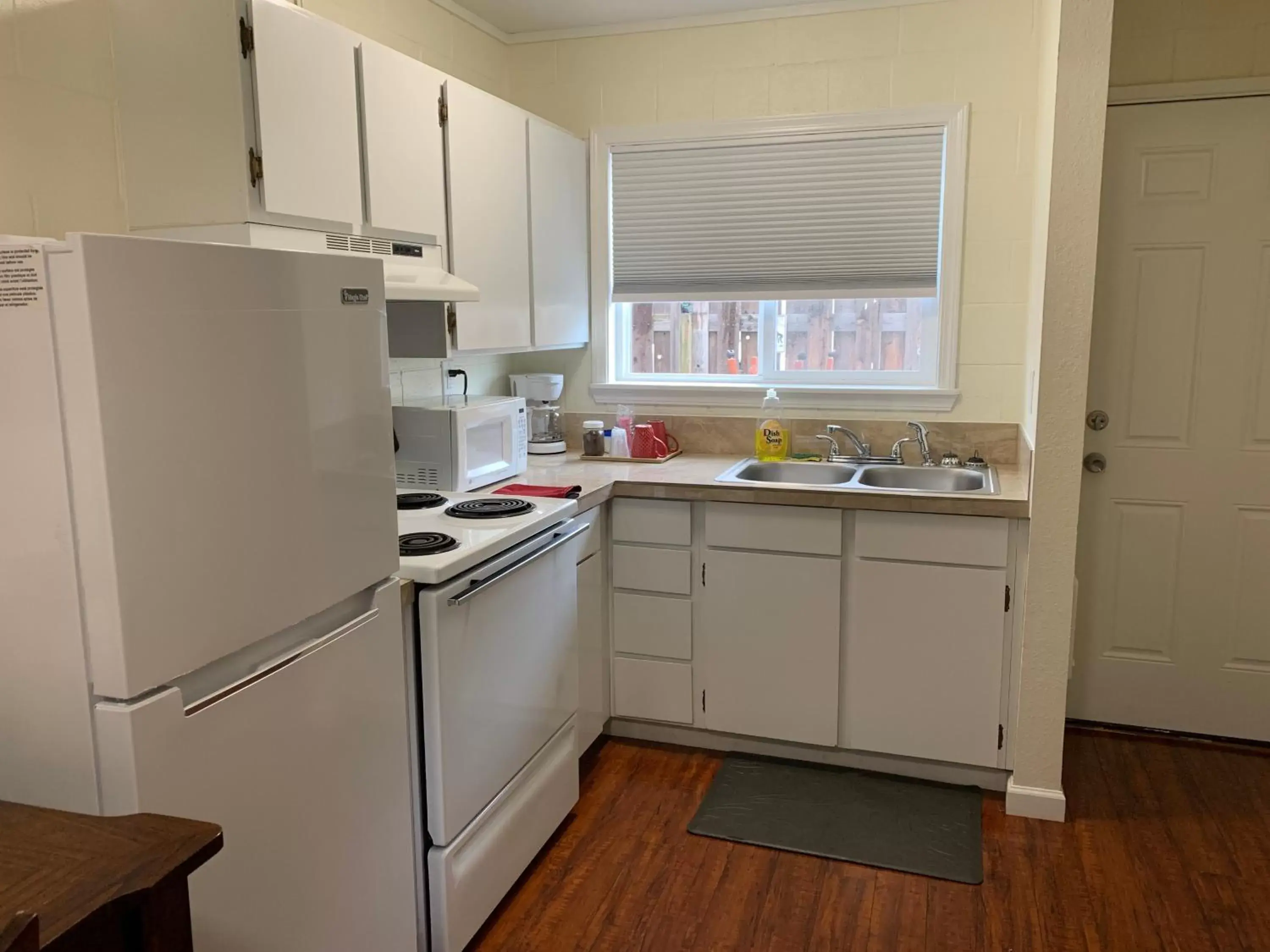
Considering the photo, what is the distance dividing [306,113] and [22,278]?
1.08 m

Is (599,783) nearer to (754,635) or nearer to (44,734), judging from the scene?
(754,635)

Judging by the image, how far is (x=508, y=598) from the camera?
2.21 meters

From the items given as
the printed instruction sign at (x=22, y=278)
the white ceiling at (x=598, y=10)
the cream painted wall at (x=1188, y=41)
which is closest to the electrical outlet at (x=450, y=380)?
the white ceiling at (x=598, y=10)

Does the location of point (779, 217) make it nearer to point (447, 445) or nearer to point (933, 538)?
point (933, 538)

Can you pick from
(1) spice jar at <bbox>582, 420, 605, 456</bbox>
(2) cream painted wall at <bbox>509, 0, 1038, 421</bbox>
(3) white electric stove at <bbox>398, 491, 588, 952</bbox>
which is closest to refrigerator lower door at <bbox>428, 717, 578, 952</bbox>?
(3) white electric stove at <bbox>398, 491, 588, 952</bbox>

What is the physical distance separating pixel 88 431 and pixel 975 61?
2.93 metres

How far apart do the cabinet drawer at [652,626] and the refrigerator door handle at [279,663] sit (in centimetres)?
139

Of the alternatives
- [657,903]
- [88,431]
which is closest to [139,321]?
[88,431]

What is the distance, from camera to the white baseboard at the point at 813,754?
2.85m

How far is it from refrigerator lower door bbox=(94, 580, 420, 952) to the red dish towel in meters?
0.88

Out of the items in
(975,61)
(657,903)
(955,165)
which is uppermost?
(975,61)

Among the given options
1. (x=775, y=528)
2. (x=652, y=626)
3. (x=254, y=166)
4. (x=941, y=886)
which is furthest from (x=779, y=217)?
(x=941, y=886)

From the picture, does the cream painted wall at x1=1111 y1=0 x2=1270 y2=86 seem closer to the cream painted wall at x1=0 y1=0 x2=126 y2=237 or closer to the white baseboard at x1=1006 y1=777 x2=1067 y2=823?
the white baseboard at x1=1006 y1=777 x2=1067 y2=823

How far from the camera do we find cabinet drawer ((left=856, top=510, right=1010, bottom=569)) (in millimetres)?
2674
